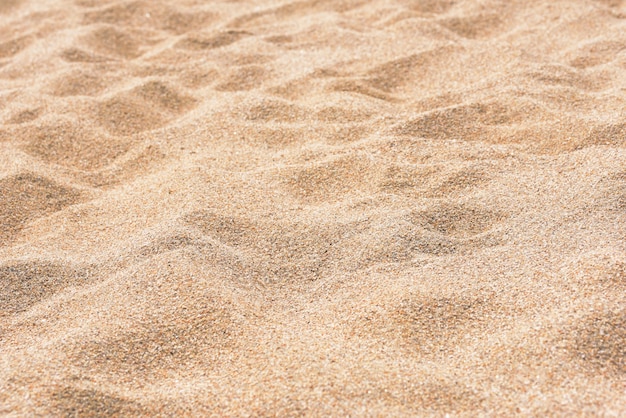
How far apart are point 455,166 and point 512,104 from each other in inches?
16.3

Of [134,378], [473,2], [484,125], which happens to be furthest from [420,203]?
[473,2]

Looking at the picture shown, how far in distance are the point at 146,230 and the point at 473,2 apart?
194 cm

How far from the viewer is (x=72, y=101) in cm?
244

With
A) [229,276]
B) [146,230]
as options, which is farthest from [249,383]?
[146,230]

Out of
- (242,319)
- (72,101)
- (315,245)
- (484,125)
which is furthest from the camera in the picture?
(72,101)

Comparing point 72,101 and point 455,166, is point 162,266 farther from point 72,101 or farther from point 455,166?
point 72,101

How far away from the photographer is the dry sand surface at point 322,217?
132 cm

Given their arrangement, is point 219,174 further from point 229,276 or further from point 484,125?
point 484,125

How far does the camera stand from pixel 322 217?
1812 millimetres

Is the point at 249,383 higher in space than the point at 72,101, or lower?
lower

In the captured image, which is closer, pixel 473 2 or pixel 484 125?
pixel 484 125

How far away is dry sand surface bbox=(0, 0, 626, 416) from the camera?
4.32 feet

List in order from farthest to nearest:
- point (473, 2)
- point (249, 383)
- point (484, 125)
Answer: point (473, 2) < point (484, 125) < point (249, 383)

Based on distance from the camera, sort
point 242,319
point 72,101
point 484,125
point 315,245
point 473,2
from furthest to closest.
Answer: point 473,2
point 72,101
point 484,125
point 315,245
point 242,319
